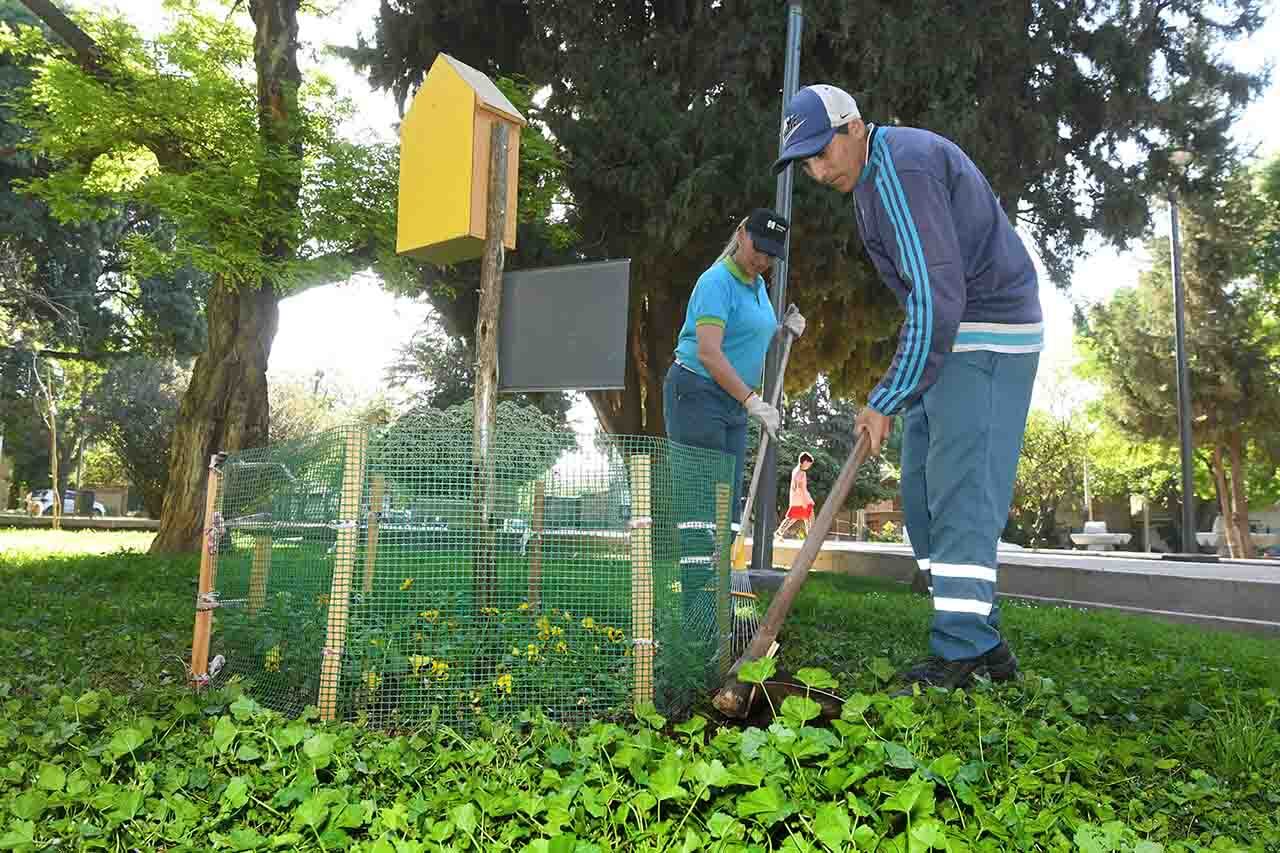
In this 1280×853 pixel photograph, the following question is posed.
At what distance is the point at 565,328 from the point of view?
4375mm

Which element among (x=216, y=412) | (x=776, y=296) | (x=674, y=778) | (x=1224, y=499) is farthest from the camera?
(x=1224, y=499)

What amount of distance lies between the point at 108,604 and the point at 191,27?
320 inches

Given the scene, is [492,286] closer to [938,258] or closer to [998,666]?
[938,258]

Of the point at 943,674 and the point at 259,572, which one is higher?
the point at 259,572

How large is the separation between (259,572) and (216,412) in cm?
816

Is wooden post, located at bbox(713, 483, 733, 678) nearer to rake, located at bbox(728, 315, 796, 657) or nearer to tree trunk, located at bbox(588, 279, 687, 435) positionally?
rake, located at bbox(728, 315, 796, 657)

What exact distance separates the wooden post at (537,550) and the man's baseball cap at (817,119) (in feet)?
4.68

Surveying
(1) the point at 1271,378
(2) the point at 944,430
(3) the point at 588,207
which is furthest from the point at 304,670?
(1) the point at 1271,378

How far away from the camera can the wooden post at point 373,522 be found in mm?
3486

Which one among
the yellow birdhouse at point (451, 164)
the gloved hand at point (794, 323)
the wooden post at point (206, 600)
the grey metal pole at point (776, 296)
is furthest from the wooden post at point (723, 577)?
the grey metal pole at point (776, 296)

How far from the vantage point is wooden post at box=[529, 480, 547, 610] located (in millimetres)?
3598

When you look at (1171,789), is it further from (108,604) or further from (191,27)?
(191,27)

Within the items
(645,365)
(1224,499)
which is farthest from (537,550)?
(1224,499)

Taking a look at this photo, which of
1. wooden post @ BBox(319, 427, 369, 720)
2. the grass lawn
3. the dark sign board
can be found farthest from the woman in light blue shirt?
wooden post @ BBox(319, 427, 369, 720)
